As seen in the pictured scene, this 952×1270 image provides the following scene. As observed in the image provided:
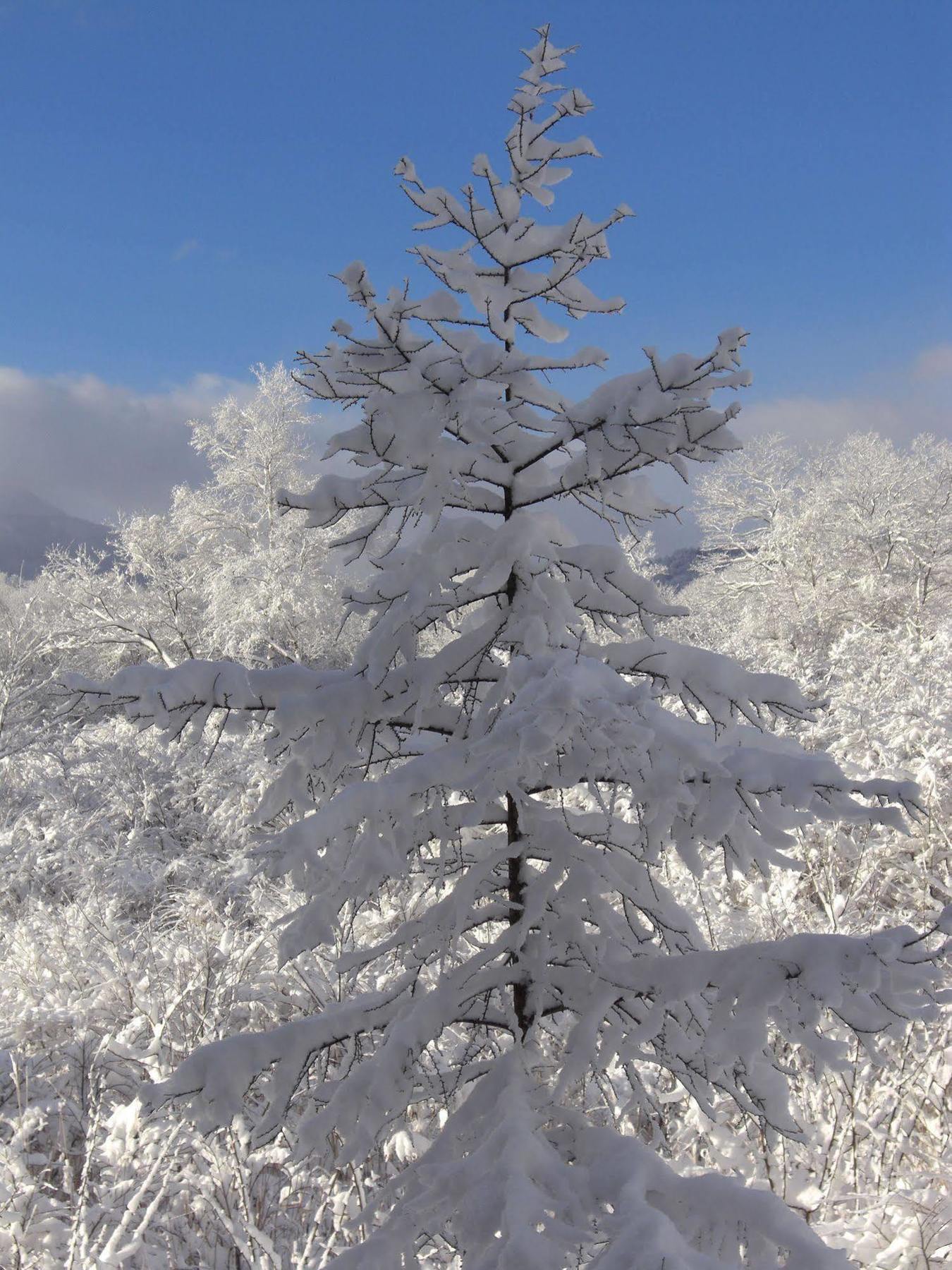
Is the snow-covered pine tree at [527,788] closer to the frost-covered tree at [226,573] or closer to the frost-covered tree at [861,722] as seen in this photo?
the frost-covered tree at [861,722]

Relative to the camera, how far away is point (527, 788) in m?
2.43

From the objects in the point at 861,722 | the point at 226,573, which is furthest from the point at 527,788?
the point at 226,573

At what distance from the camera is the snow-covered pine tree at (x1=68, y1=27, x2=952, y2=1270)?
1762 millimetres

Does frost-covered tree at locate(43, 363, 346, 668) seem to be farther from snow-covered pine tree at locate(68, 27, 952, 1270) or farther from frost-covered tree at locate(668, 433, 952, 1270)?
snow-covered pine tree at locate(68, 27, 952, 1270)

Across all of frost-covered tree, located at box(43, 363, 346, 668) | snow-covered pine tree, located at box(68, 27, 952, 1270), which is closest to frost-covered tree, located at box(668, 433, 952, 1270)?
snow-covered pine tree, located at box(68, 27, 952, 1270)

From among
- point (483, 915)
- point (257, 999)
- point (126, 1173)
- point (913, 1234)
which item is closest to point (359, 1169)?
point (126, 1173)

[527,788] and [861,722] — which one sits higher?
[861,722]

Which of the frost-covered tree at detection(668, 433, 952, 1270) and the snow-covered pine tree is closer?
the snow-covered pine tree

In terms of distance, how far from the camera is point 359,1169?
3975mm

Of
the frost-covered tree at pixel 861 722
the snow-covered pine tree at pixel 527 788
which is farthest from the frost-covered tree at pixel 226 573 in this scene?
the snow-covered pine tree at pixel 527 788

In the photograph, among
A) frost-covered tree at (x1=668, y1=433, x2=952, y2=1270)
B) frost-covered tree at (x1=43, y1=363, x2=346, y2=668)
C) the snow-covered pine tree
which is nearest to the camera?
the snow-covered pine tree

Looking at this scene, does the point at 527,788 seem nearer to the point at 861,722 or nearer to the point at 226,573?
the point at 861,722

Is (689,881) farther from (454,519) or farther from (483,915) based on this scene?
(454,519)

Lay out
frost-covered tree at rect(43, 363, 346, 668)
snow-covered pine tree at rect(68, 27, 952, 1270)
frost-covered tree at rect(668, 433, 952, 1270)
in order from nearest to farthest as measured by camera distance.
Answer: snow-covered pine tree at rect(68, 27, 952, 1270), frost-covered tree at rect(668, 433, 952, 1270), frost-covered tree at rect(43, 363, 346, 668)
